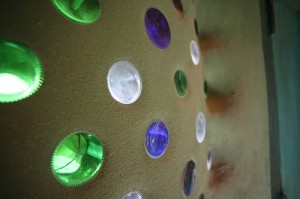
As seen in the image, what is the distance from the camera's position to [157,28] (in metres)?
0.92

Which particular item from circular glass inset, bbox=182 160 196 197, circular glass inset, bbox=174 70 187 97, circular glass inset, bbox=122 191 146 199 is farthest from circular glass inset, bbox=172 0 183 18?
circular glass inset, bbox=122 191 146 199

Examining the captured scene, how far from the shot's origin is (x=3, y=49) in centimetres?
48

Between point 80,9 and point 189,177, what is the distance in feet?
2.88

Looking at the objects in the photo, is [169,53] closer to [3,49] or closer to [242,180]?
[3,49]

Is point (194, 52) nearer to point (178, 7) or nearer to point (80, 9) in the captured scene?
point (178, 7)

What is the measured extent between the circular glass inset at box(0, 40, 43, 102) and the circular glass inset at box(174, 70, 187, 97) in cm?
62

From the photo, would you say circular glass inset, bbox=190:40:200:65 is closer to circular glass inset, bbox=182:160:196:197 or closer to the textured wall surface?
the textured wall surface

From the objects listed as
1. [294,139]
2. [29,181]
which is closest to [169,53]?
[29,181]

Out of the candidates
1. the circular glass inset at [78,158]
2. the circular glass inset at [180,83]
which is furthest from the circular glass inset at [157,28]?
the circular glass inset at [78,158]

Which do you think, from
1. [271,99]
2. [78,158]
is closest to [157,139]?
[78,158]

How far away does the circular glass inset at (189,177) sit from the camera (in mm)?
1024

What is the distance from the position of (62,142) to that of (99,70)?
225 millimetres

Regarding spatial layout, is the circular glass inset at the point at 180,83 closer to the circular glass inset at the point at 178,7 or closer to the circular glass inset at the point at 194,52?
the circular glass inset at the point at 194,52

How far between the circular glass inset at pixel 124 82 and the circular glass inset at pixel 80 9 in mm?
155
